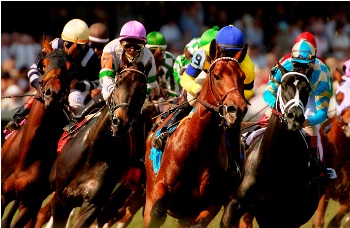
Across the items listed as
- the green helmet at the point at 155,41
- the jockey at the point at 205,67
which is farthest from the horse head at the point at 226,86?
the green helmet at the point at 155,41

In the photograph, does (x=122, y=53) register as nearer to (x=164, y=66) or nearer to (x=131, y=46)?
(x=131, y=46)

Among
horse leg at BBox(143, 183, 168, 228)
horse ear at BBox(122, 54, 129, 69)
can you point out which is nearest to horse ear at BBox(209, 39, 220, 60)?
horse ear at BBox(122, 54, 129, 69)

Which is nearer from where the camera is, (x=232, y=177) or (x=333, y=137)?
(x=232, y=177)

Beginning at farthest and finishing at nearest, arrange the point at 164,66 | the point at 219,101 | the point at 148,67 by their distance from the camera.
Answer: the point at 164,66
the point at 148,67
the point at 219,101

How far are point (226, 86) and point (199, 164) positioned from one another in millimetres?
860

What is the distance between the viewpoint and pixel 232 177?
34.5 ft

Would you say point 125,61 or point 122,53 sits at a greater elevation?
point 125,61

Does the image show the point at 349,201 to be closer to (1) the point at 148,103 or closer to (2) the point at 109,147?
(1) the point at 148,103

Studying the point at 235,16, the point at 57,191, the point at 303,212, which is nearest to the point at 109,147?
the point at 57,191

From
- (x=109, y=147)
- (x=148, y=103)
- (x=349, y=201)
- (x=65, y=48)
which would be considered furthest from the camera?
(x=349, y=201)

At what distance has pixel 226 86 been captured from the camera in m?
9.75

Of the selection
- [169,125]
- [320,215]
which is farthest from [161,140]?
[320,215]

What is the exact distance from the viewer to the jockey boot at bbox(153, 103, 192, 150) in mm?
10742

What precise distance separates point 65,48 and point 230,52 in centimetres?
271
